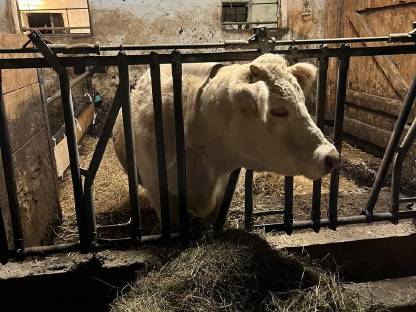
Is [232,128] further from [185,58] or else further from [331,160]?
[331,160]

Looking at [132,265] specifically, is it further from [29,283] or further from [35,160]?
[35,160]

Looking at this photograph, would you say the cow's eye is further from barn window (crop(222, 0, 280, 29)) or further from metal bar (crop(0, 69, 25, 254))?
barn window (crop(222, 0, 280, 29))

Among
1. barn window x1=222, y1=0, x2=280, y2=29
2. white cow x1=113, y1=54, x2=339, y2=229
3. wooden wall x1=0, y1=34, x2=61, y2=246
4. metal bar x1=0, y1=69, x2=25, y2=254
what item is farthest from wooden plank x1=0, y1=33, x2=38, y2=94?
barn window x1=222, y1=0, x2=280, y2=29

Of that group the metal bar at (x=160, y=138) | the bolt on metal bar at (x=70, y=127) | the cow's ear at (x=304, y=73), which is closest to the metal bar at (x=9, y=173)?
the bolt on metal bar at (x=70, y=127)

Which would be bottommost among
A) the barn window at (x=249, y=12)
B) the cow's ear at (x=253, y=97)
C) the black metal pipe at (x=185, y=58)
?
the cow's ear at (x=253, y=97)

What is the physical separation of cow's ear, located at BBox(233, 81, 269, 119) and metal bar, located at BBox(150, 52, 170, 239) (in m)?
0.47

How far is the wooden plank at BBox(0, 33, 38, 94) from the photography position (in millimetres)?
2729

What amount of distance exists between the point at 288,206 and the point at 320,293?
2.20 ft

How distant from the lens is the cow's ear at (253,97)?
1977 millimetres

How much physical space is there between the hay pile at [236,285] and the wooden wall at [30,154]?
3.55 ft

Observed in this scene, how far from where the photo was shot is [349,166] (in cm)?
522

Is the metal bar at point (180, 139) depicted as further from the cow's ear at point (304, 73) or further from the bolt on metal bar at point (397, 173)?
the bolt on metal bar at point (397, 173)

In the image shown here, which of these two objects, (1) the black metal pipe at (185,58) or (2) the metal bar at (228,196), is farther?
(2) the metal bar at (228,196)

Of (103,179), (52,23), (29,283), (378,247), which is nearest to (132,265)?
(29,283)
